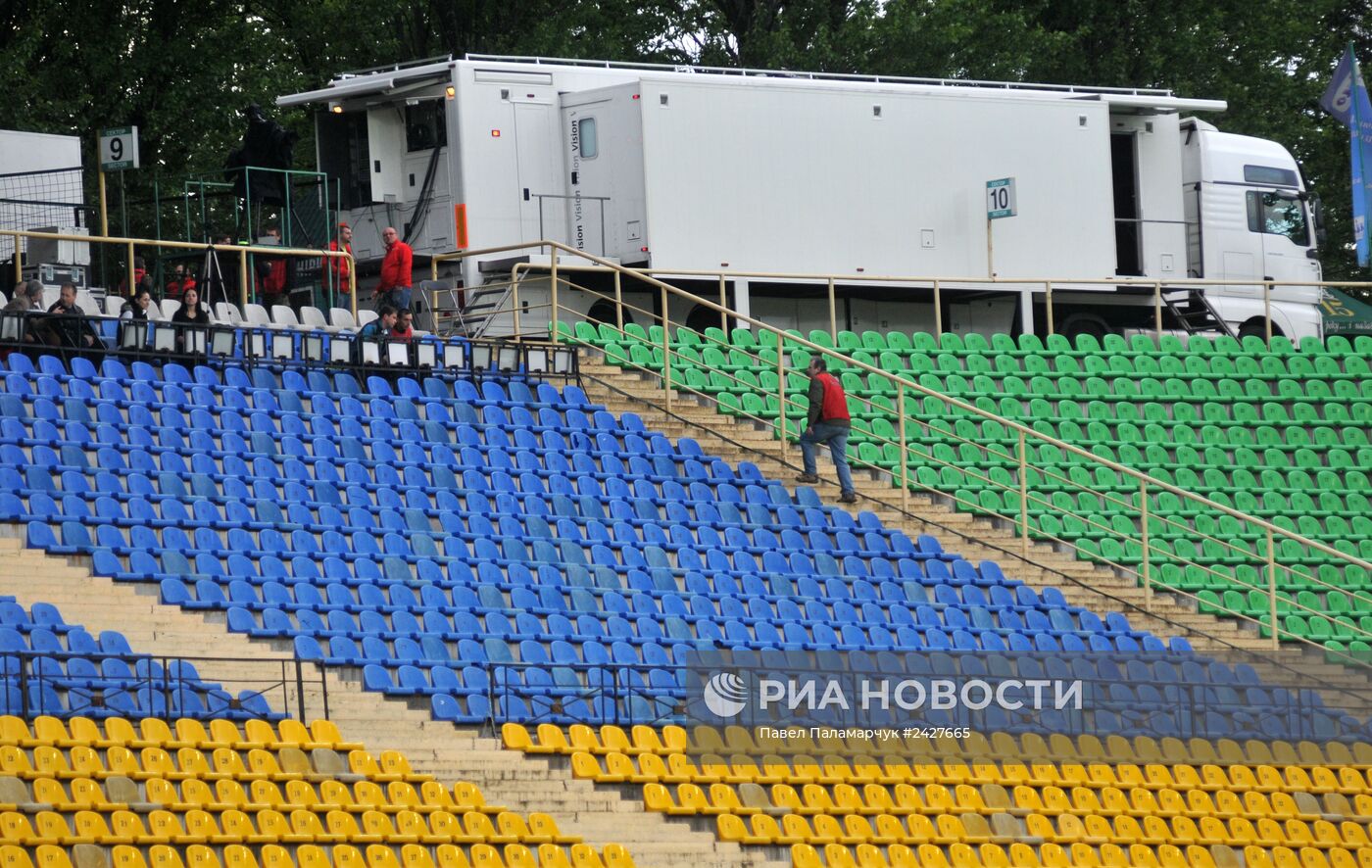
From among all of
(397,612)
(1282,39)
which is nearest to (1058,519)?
(397,612)

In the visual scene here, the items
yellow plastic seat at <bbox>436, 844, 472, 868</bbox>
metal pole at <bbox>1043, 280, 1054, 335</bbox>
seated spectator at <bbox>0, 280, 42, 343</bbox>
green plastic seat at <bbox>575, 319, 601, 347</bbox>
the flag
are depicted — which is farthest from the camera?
the flag

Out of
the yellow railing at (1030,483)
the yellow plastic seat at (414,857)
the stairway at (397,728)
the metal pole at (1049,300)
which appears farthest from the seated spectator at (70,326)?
the metal pole at (1049,300)

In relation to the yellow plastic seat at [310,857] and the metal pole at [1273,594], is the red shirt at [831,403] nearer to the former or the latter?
the metal pole at [1273,594]

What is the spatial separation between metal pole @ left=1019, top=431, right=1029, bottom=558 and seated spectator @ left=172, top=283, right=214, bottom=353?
7262 millimetres

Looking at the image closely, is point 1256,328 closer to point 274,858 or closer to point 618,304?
point 618,304

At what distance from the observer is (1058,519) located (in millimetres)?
20266

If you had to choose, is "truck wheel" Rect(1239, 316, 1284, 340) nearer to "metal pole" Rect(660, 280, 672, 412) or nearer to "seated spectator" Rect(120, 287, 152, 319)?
"metal pole" Rect(660, 280, 672, 412)

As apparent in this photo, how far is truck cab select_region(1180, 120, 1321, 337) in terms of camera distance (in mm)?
27031

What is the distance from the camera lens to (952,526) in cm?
1989

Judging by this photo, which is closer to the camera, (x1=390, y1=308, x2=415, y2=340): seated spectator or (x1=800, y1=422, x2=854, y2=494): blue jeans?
(x1=800, y1=422, x2=854, y2=494): blue jeans

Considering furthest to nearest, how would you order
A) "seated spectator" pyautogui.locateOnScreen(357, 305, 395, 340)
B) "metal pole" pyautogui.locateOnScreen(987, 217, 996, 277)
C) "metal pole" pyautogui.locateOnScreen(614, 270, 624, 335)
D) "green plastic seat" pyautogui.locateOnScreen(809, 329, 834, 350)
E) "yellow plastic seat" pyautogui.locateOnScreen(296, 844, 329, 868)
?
"metal pole" pyautogui.locateOnScreen(987, 217, 996, 277) → "green plastic seat" pyautogui.locateOnScreen(809, 329, 834, 350) → "metal pole" pyautogui.locateOnScreen(614, 270, 624, 335) → "seated spectator" pyautogui.locateOnScreen(357, 305, 395, 340) → "yellow plastic seat" pyautogui.locateOnScreen(296, 844, 329, 868)

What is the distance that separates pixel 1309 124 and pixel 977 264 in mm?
16261

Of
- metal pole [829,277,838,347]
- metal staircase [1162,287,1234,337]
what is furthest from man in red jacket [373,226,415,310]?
metal staircase [1162,287,1234,337]

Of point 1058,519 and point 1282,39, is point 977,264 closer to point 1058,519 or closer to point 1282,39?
point 1058,519
